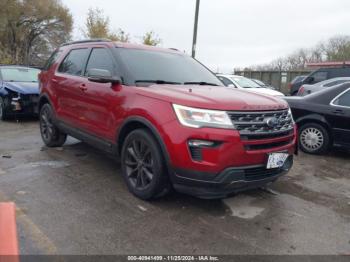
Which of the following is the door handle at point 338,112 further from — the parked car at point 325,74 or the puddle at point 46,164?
the parked car at point 325,74

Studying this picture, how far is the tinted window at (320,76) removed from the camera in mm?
15453

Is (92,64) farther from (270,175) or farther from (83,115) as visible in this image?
(270,175)

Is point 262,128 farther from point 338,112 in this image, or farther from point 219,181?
point 338,112

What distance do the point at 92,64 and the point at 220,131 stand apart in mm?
2495

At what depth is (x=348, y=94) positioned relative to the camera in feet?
20.4

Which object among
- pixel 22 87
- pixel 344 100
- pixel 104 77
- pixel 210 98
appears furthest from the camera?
pixel 22 87

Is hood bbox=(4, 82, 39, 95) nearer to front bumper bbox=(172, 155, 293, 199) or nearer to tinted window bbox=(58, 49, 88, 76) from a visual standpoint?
tinted window bbox=(58, 49, 88, 76)

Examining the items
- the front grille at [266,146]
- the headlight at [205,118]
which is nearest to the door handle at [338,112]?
the front grille at [266,146]

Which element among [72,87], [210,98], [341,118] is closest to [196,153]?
[210,98]

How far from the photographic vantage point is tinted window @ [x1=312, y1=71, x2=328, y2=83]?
1545 centimetres

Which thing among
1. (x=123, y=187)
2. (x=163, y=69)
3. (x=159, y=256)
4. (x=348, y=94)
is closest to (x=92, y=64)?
(x=163, y=69)

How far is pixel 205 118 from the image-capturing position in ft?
10.9

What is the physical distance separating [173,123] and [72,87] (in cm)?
234

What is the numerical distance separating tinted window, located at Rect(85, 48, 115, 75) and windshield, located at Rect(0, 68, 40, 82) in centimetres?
516
